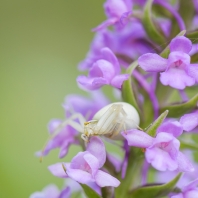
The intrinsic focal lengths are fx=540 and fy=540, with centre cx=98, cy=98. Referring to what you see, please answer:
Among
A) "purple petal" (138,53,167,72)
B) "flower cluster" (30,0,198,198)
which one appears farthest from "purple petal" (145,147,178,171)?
"purple petal" (138,53,167,72)

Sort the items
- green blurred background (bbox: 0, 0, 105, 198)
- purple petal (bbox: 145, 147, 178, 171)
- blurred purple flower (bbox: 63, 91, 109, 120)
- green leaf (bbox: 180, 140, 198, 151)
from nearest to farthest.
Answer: purple petal (bbox: 145, 147, 178, 171) → green leaf (bbox: 180, 140, 198, 151) → blurred purple flower (bbox: 63, 91, 109, 120) → green blurred background (bbox: 0, 0, 105, 198)

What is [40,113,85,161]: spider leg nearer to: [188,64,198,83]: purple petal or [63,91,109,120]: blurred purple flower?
[63,91,109,120]: blurred purple flower

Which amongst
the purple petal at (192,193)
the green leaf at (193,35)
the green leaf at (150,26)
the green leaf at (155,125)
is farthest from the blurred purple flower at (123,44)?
the purple petal at (192,193)

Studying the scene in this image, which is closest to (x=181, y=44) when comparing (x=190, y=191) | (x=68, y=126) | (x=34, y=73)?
(x=190, y=191)

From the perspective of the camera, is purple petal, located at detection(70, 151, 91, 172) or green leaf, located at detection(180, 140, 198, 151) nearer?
purple petal, located at detection(70, 151, 91, 172)

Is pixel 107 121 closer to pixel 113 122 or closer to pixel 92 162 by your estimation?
pixel 113 122

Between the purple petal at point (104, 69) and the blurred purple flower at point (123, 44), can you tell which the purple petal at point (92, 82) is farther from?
the blurred purple flower at point (123, 44)

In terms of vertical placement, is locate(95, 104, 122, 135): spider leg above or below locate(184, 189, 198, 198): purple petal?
above

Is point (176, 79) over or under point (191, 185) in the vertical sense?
over
